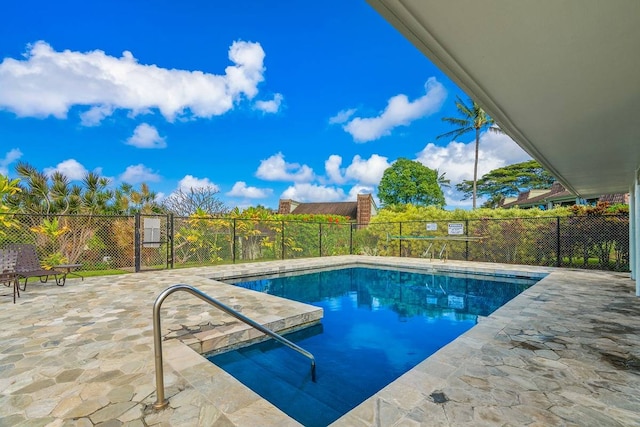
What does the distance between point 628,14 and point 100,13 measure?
40.8ft

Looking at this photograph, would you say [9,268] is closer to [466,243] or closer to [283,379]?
[283,379]

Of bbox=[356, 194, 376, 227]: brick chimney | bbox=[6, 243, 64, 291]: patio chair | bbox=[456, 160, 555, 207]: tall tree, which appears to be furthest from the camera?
bbox=[456, 160, 555, 207]: tall tree

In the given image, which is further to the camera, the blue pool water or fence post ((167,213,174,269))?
fence post ((167,213,174,269))

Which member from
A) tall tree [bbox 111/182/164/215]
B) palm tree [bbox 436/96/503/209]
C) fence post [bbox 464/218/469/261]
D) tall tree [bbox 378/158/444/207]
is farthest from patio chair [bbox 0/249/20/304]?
tall tree [bbox 378/158/444/207]

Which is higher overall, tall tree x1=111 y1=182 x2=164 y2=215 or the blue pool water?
tall tree x1=111 y1=182 x2=164 y2=215

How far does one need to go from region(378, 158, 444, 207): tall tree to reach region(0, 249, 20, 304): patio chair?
29321 millimetres

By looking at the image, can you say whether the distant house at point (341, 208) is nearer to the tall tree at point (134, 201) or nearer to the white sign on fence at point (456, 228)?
the white sign on fence at point (456, 228)

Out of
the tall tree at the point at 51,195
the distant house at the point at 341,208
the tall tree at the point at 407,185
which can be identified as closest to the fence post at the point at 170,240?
the tall tree at the point at 51,195

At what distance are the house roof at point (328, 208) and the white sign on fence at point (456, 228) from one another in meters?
18.1

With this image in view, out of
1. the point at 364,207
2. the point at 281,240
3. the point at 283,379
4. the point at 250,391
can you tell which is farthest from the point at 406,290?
the point at 364,207

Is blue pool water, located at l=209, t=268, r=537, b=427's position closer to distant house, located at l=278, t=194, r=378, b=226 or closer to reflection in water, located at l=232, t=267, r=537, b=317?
reflection in water, located at l=232, t=267, r=537, b=317

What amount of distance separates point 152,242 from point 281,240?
5.25m

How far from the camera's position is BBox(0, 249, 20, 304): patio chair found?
4.86 metres

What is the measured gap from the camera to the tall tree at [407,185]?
31.2 metres
